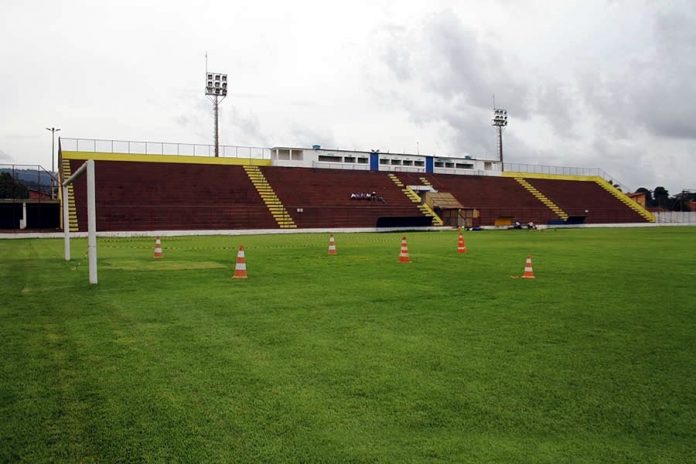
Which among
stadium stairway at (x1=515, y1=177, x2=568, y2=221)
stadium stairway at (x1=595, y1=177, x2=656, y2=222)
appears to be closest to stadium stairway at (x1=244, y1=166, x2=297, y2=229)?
stadium stairway at (x1=515, y1=177, x2=568, y2=221)

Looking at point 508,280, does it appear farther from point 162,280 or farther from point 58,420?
point 58,420

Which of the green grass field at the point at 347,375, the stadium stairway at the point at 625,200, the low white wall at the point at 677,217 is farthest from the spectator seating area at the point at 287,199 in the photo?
the green grass field at the point at 347,375

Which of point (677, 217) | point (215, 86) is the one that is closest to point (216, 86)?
point (215, 86)

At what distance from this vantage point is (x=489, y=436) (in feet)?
13.2

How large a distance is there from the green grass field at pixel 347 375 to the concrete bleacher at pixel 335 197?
38266 mm

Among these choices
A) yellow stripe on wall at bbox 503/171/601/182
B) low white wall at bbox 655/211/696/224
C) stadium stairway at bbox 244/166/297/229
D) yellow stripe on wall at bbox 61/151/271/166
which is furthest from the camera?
yellow stripe on wall at bbox 503/171/601/182

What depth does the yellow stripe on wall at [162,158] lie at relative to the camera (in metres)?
50.1

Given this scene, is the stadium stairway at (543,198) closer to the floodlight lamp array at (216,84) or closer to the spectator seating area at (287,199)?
the spectator seating area at (287,199)

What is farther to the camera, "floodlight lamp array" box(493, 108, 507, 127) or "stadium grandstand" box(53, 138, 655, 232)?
"floodlight lamp array" box(493, 108, 507, 127)

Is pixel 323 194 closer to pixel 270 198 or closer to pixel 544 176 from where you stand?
pixel 270 198

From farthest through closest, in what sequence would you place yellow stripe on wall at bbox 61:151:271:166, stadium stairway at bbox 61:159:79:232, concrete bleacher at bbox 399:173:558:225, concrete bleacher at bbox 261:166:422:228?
1. concrete bleacher at bbox 399:173:558:225
2. yellow stripe on wall at bbox 61:151:271:166
3. concrete bleacher at bbox 261:166:422:228
4. stadium stairway at bbox 61:159:79:232

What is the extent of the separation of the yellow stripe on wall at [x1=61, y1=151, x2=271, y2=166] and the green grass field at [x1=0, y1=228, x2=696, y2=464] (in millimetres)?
42939

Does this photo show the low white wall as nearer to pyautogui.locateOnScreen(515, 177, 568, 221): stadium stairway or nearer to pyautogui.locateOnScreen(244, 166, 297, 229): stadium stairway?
pyautogui.locateOnScreen(515, 177, 568, 221): stadium stairway

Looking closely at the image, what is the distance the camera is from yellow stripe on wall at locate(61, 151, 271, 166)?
165 feet
